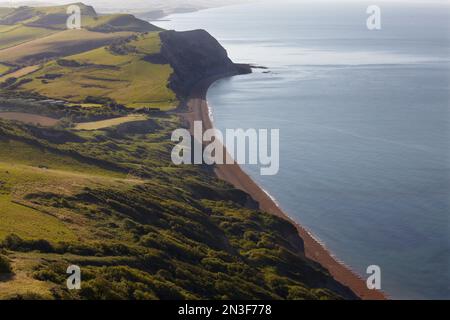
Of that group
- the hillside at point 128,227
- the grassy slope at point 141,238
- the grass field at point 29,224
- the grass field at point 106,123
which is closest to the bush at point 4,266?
the hillside at point 128,227

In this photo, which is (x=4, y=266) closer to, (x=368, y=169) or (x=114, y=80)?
(x=368, y=169)

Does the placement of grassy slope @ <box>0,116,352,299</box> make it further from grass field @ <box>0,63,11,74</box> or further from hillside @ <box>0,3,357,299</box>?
grass field @ <box>0,63,11,74</box>

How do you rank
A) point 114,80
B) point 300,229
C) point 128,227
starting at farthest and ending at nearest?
1. point 114,80
2. point 300,229
3. point 128,227

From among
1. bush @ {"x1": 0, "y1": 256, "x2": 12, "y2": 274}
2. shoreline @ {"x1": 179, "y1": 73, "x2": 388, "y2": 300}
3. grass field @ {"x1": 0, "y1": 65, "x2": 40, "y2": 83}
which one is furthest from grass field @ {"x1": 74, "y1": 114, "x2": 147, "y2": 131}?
bush @ {"x1": 0, "y1": 256, "x2": 12, "y2": 274}

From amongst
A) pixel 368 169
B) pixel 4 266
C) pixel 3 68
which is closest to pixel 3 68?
pixel 3 68

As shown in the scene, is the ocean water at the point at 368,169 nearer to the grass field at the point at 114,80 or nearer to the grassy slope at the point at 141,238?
the grassy slope at the point at 141,238
